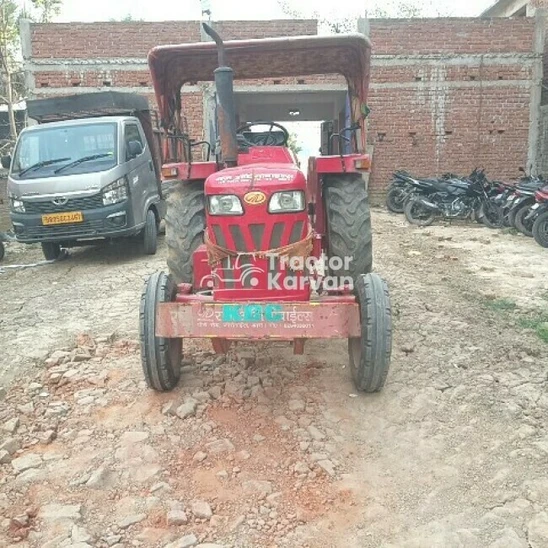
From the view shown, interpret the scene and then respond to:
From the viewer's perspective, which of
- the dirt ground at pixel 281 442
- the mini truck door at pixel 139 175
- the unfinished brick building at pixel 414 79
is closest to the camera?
the dirt ground at pixel 281 442

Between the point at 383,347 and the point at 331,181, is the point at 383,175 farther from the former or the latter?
the point at 383,347

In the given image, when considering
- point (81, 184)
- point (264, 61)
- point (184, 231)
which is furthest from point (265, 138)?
point (81, 184)

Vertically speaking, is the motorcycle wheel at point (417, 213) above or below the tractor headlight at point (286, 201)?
below

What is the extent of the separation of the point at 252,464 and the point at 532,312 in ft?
11.6

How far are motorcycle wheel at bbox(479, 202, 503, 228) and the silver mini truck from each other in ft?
20.9

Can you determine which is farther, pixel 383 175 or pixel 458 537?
pixel 383 175

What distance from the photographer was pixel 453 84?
44.8 ft

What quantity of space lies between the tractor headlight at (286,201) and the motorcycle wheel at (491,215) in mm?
8305

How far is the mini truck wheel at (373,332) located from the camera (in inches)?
132

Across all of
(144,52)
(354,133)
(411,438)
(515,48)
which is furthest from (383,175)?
(411,438)

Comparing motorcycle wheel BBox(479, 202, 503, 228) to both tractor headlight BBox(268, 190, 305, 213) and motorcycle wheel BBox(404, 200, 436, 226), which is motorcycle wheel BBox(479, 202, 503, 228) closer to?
motorcycle wheel BBox(404, 200, 436, 226)

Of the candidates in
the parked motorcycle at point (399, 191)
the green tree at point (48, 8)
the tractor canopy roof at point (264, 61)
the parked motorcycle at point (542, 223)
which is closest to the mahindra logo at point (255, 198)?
the tractor canopy roof at point (264, 61)

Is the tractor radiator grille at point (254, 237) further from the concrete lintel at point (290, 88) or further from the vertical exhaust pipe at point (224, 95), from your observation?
the concrete lintel at point (290, 88)

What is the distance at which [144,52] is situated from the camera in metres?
13.5
